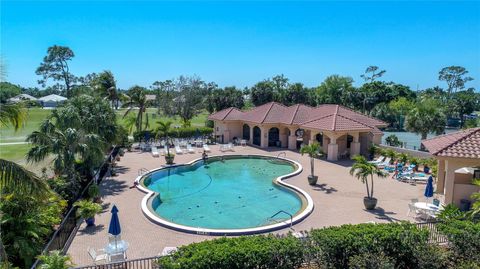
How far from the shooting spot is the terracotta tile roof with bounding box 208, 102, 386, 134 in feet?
98.8

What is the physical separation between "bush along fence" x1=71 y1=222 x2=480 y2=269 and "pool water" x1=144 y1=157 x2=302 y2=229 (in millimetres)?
6291

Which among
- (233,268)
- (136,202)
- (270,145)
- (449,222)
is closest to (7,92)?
(233,268)

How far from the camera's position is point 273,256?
9.55m

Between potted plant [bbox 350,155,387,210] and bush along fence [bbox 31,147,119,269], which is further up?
potted plant [bbox 350,155,387,210]

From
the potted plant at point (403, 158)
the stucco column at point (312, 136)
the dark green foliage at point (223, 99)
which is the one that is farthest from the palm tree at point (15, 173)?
the dark green foliage at point (223, 99)

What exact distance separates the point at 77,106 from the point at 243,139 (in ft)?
69.9

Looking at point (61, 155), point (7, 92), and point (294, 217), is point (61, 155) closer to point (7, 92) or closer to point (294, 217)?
point (7, 92)

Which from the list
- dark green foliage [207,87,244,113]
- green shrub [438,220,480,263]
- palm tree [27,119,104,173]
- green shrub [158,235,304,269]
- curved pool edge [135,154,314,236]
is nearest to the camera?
green shrub [158,235,304,269]

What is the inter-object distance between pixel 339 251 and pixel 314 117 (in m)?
25.5

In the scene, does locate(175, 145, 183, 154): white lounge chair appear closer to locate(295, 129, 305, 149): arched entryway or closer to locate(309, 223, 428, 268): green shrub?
locate(295, 129, 305, 149): arched entryway

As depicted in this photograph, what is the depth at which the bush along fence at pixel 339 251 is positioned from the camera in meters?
9.29

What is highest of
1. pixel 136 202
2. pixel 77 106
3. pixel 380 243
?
pixel 77 106

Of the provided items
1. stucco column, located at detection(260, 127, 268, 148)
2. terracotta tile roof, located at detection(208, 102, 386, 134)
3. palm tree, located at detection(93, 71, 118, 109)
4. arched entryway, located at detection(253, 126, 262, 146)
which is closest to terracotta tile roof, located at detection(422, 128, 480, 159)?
terracotta tile roof, located at detection(208, 102, 386, 134)

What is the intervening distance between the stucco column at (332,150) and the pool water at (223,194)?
13.0 ft
